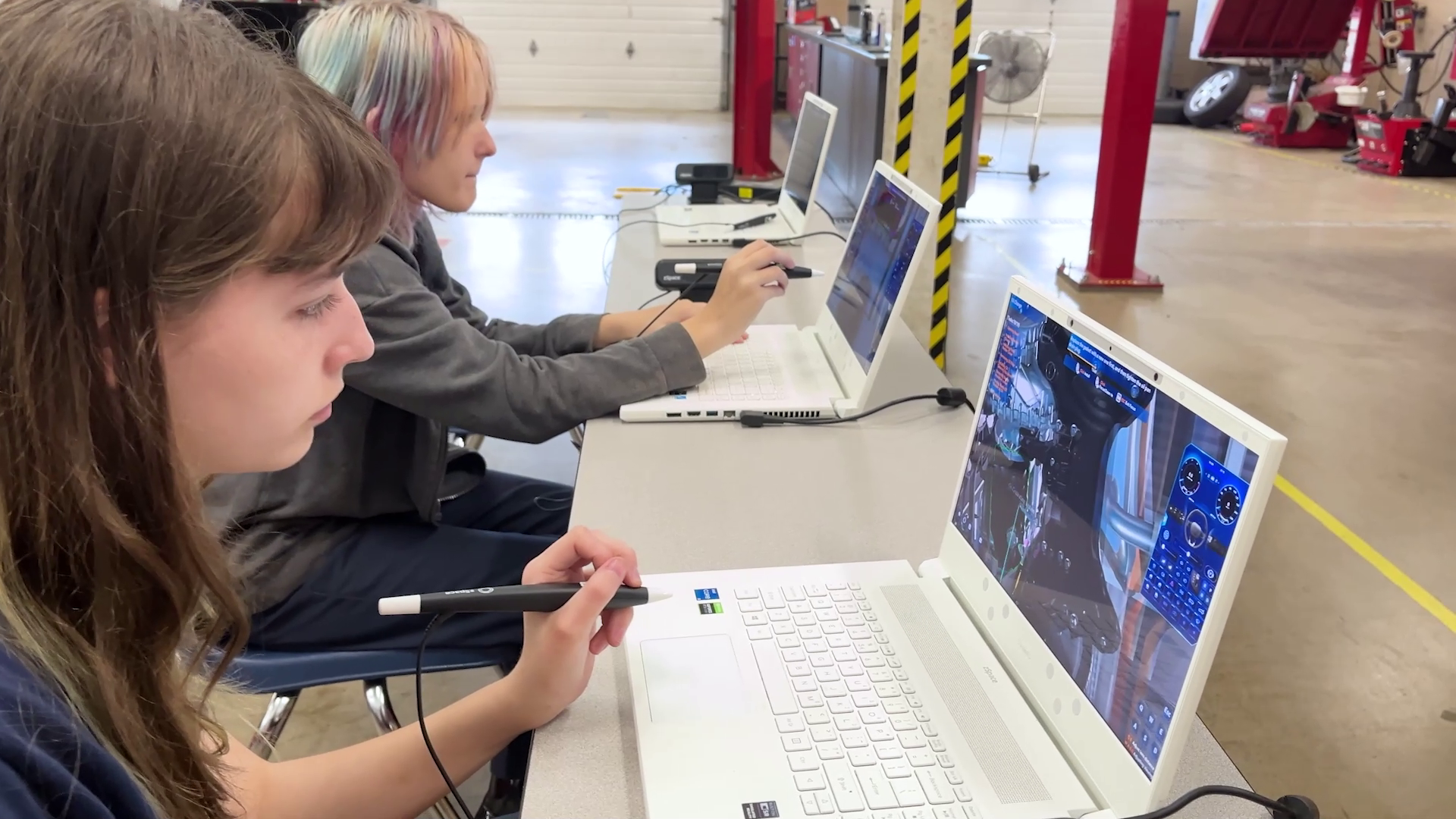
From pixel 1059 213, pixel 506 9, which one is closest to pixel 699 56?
pixel 506 9

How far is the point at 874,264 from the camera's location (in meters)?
1.45

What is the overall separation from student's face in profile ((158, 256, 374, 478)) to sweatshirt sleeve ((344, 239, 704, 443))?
0.52m

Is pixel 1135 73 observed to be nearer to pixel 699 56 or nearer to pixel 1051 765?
pixel 1051 765

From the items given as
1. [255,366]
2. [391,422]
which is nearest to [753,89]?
[391,422]

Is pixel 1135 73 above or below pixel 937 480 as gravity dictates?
above

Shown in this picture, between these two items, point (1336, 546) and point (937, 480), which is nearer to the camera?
point (937, 480)

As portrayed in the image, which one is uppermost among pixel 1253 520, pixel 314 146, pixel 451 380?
pixel 314 146

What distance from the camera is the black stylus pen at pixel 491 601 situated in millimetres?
834

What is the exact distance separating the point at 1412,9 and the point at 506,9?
7883mm

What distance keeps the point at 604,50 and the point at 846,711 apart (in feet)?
33.2

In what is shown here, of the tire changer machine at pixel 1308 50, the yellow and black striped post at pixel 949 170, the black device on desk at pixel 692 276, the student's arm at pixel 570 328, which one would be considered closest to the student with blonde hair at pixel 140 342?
the student's arm at pixel 570 328

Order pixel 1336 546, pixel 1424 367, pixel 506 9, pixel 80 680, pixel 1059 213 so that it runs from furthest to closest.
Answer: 1. pixel 506 9
2. pixel 1059 213
3. pixel 1424 367
4. pixel 1336 546
5. pixel 80 680

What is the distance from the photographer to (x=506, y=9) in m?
9.91

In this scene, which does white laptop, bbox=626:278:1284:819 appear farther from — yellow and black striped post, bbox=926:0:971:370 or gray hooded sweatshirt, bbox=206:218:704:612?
yellow and black striped post, bbox=926:0:971:370
